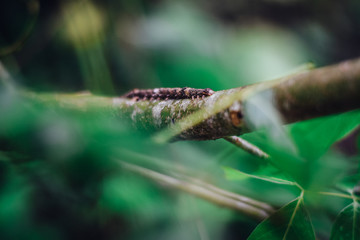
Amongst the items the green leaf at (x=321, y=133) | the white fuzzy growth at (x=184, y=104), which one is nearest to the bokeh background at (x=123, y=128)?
the green leaf at (x=321, y=133)

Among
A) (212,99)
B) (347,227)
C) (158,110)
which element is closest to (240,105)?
(212,99)

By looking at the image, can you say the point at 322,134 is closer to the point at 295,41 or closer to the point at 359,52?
the point at 295,41

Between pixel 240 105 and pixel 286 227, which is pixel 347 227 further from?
pixel 240 105

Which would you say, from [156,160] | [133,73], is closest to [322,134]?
[156,160]

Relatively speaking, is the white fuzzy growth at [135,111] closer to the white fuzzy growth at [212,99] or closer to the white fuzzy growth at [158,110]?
the white fuzzy growth at [158,110]

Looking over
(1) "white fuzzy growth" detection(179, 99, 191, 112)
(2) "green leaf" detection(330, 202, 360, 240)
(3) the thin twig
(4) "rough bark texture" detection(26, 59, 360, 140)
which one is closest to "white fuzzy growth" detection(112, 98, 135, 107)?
(4) "rough bark texture" detection(26, 59, 360, 140)

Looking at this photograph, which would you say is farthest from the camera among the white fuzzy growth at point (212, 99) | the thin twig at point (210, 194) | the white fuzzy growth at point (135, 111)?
the thin twig at point (210, 194)

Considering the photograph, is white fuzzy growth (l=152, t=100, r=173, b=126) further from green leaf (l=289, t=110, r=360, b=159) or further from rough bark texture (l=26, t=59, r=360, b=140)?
green leaf (l=289, t=110, r=360, b=159)
